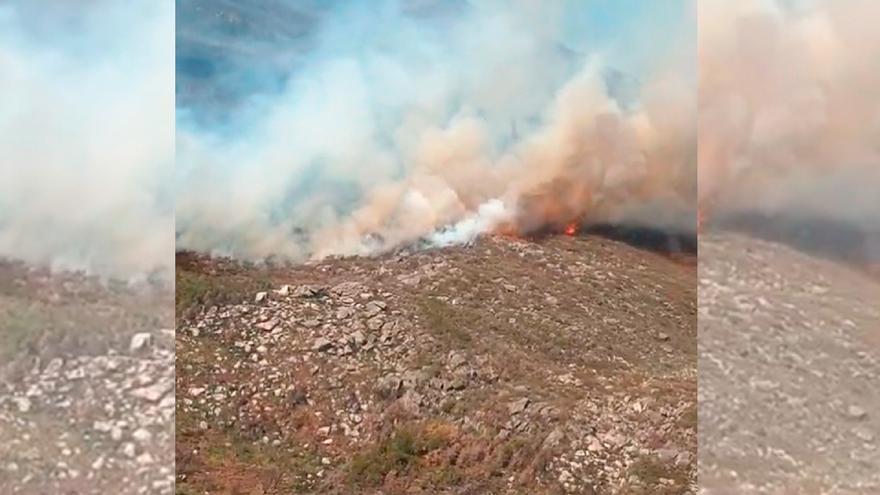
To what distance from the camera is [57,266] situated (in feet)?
9.28

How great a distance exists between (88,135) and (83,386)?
2.53ft

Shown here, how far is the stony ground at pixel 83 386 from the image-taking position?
9.09 feet

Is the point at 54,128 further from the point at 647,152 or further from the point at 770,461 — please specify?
the point at 770,461

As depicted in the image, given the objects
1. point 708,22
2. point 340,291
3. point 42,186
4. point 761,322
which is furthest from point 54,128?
point 761,322

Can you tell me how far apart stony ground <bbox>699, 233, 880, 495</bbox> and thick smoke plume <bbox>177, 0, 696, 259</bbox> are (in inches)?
13.1

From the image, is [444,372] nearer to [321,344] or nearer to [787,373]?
[321,344]

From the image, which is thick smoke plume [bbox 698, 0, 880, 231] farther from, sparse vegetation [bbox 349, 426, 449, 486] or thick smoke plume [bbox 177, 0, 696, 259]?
sparse vegetation [bbox 349, 426, 449, 486]

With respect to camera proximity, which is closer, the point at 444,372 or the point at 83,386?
the point at 83,386


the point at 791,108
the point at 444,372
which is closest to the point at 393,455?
the point at 444,372

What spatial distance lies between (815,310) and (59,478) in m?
2.38

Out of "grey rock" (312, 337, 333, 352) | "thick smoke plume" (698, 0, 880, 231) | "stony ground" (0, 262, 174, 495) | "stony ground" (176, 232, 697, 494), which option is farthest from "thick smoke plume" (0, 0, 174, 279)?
"thick smoke plume" (698, 0, 880, 231)

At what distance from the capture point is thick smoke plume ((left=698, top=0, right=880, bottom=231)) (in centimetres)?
292

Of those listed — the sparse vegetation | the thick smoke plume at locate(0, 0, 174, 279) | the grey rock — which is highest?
the thick smoke plume at locate(0, 0, 174, 279)

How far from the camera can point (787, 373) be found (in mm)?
2930
